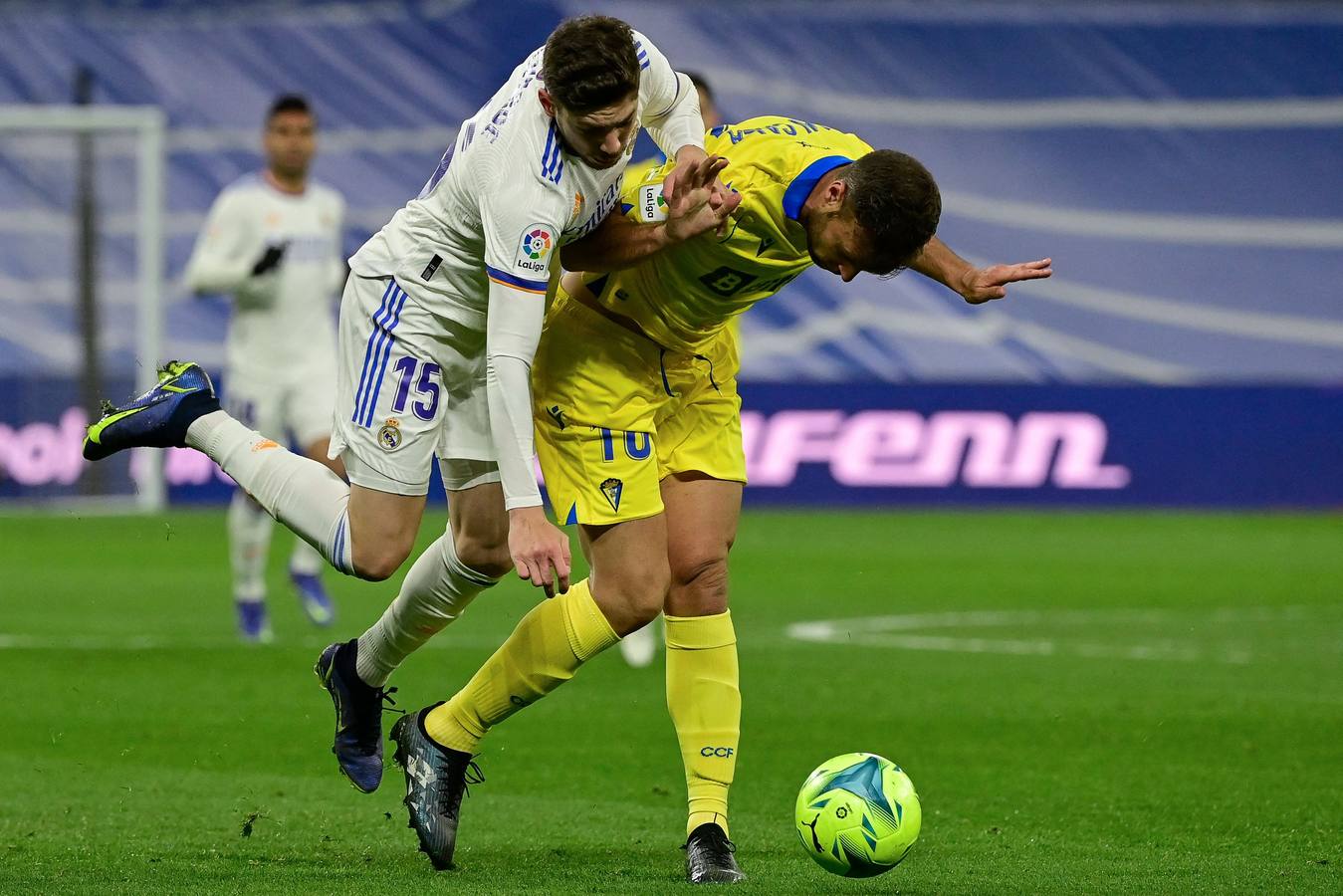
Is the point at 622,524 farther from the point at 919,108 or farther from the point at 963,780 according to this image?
the point at 919,108

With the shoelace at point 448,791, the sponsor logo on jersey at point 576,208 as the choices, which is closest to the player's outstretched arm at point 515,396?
the sponsor logo on jersey at point 576,208

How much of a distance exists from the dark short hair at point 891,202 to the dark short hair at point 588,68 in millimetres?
571

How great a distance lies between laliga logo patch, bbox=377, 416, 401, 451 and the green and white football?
1.43 meters

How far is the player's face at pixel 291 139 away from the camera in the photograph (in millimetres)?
10586

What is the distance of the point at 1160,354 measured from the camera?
24.0 m

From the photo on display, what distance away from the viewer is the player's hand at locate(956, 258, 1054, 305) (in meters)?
5.06

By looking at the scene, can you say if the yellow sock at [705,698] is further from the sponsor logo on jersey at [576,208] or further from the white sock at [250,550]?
the white sock at [250,550]

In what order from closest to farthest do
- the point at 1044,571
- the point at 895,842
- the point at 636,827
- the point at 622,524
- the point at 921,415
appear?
1. the point at 895,842
2. the point at 622,524
3. the point at 636,827
4. the point at 1044,571
5. the point at 921,415

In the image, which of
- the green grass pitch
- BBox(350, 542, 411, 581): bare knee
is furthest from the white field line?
BBox(350, 542, 411, 581): bare knee

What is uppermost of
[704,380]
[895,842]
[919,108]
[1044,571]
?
[919,108]

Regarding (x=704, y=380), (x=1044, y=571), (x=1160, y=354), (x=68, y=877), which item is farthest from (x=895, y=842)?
(x=1160, y=354)

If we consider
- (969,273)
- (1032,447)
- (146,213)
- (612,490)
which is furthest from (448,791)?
(1032,447)

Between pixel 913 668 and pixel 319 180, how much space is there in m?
16.1

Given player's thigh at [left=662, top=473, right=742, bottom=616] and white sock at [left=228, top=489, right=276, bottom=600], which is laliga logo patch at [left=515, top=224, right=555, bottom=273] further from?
white sock at [left=228, top=489, right=276, bottom=600]
